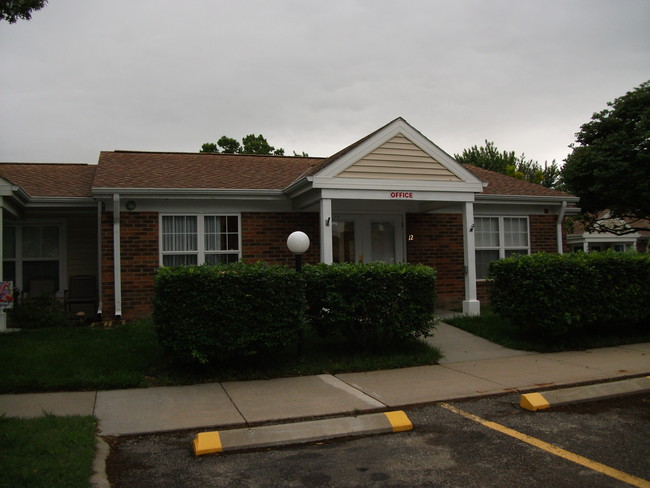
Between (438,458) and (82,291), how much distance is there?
9597 millimetres

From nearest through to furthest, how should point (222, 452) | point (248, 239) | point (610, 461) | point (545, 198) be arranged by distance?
point (610, 461)
point (222, 452)
point (248, 239)
point (545, 198)

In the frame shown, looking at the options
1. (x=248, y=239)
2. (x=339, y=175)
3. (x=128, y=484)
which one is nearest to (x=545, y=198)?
(x=339, y=175)

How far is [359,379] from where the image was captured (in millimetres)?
7234

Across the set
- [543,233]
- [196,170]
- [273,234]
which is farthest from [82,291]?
[543,233]

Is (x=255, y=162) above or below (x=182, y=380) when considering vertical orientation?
above

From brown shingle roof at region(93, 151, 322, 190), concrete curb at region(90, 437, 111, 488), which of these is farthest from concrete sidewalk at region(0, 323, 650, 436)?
brown shingle roof at region(93, 151, 322, 190)

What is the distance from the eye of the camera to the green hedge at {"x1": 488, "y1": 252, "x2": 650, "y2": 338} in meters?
8.83

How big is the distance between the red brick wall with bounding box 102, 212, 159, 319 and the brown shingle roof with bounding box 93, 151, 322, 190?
0.75m

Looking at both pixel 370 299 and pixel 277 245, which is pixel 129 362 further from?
pixel 277 245

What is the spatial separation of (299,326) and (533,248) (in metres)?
8.95

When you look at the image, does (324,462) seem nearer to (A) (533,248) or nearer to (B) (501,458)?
(B) (501,458)

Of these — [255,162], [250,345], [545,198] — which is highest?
[255,162]

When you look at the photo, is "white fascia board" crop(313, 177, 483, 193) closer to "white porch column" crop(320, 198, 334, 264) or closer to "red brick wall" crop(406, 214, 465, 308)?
"white porch column" crop(320, 198, 334, 264)

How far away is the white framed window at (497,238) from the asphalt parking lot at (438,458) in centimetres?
820
